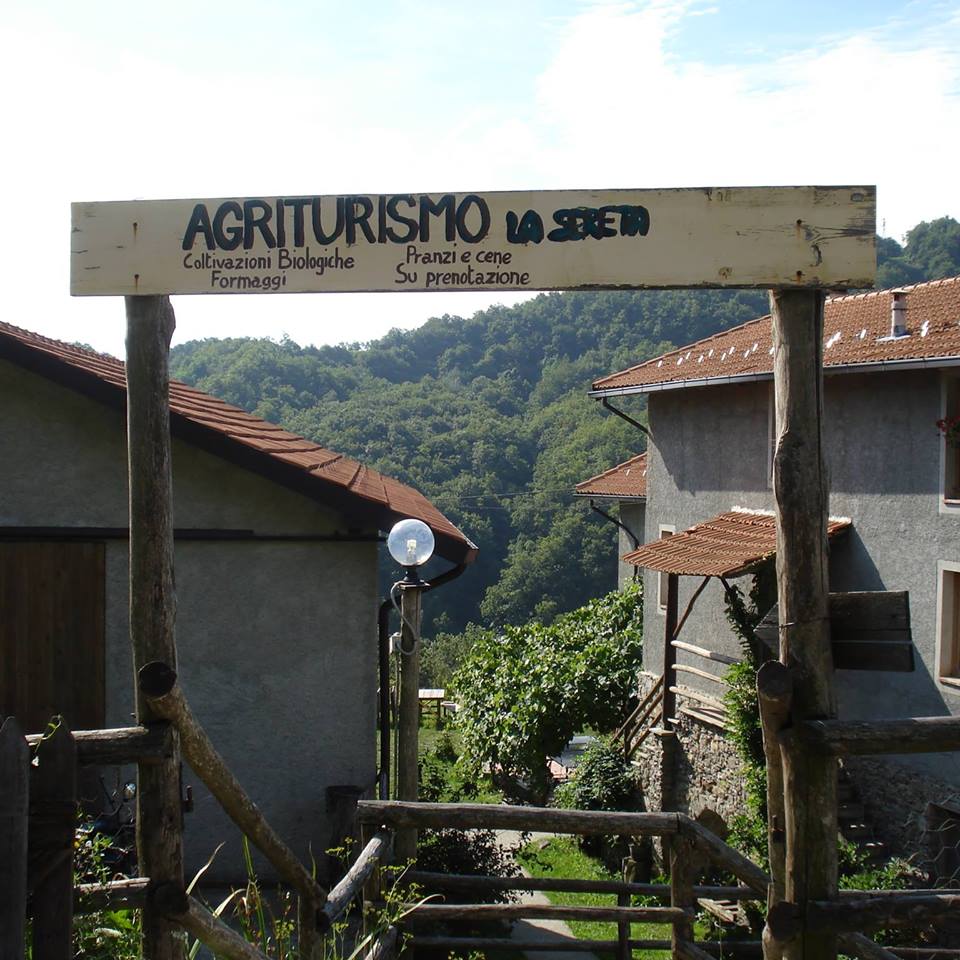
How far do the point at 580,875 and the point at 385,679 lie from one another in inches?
305

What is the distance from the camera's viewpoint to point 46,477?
7887 millimetres

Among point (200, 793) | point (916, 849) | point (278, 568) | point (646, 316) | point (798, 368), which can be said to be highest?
point (646, 316)

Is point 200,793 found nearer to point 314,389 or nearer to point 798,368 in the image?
point 798,368

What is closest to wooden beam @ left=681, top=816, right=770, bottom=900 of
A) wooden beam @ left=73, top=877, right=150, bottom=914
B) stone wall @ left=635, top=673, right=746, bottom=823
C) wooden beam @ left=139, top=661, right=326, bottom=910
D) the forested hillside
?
wooden beam @ left=139, top=661, right=326, bottom=910

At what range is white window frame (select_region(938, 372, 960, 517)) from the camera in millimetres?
12195

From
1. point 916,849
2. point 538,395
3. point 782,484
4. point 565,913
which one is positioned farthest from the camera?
point 538,395

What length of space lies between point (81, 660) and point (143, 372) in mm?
4401

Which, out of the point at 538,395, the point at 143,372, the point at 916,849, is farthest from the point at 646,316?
the point at 143,372

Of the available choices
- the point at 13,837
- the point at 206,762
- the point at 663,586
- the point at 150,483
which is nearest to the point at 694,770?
the point at 663,586

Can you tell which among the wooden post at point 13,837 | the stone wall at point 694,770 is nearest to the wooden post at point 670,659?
the stone wall at point 694,770

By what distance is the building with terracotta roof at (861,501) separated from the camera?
1240cm

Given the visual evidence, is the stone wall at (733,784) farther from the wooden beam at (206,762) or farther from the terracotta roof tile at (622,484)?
the wooden beam at (206,762)

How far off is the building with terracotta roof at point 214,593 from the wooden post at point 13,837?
482 centimetres

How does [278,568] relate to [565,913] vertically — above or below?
above
